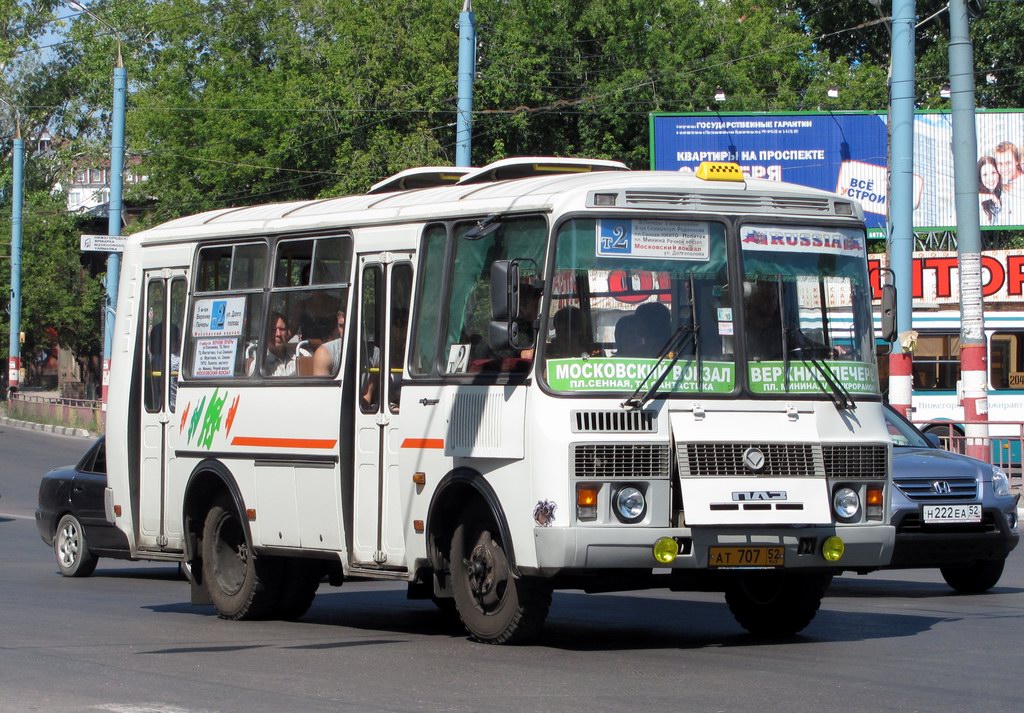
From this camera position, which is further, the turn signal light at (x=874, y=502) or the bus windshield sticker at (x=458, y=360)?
the bus windshield sticker at (x=458, y=360)

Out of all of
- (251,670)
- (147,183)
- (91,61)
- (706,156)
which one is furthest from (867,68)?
(251,670)

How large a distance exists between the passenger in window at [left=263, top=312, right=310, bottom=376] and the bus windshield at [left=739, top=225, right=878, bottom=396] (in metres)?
3.27

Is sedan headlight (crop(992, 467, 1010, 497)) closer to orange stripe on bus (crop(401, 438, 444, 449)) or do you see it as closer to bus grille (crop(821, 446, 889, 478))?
bus grille (crop(821, 446, 889, 478))

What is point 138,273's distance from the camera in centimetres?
1326

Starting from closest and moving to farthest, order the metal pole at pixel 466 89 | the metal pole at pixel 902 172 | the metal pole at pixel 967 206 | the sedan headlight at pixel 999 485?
the sedan headlight at pixel 999 485, the metal pole at pixel 967 206, the metal pole at pixel 902 172, the metal pole at pixel 466 89

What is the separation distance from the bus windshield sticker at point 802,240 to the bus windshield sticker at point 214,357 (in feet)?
13.5

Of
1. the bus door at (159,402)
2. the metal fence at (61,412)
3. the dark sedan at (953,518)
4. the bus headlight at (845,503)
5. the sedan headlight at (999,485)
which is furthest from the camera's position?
the metal fence at (61,412)

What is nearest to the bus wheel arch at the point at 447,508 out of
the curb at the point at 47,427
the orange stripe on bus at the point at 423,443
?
the orange stripe on bus at the point at 423,443

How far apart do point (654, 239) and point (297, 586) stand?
4.12 meters

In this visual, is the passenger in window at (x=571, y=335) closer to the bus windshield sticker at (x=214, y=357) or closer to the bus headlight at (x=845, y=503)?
the bus headlight at (x=845, y=503)

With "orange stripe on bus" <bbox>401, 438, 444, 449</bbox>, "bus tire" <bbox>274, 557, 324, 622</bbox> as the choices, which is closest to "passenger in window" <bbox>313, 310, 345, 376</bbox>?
"orange stripe on bus" <bbox>401, 438, 444, 449</bbox>

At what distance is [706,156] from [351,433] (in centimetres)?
3198

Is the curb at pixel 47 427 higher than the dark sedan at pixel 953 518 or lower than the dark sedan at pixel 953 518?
higher

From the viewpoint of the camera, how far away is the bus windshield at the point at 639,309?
9.34 meters
